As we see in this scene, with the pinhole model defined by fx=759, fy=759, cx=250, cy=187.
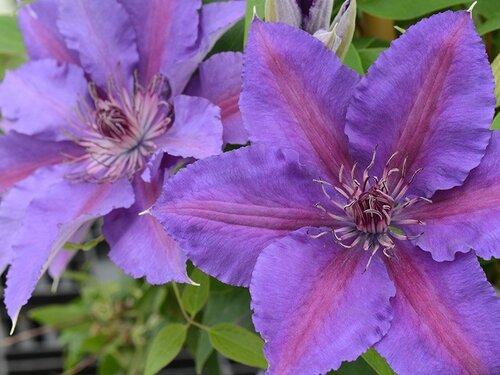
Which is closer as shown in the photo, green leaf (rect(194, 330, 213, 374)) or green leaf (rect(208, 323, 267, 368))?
green leaf (rect(208, 323, 267, 368))

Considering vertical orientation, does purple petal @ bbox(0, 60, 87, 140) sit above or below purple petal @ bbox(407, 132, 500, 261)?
below

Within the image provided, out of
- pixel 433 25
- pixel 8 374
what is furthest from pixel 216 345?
pixel 8 374

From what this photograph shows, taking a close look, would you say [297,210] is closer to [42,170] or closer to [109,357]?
[42,170]

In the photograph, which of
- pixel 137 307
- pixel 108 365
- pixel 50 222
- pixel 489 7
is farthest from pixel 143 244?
pixel 108 365

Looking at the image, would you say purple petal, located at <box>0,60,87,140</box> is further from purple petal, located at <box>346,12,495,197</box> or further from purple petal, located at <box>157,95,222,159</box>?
purple petal, located at <box>346,12,495,197</box>

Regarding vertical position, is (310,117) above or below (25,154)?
above

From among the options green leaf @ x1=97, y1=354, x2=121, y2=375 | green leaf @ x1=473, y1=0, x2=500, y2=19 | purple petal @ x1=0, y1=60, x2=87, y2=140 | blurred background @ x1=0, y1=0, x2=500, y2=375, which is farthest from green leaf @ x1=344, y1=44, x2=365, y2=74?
green leaf @ x1=97, y1=354, x2=121, y2=375

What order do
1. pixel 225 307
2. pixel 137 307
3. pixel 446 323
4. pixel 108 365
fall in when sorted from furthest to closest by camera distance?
1. pixel 108 365
2. pixel 137 307
3. pixel 225 307
4. pixel 446 323

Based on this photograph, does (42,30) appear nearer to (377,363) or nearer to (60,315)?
(377,363)
